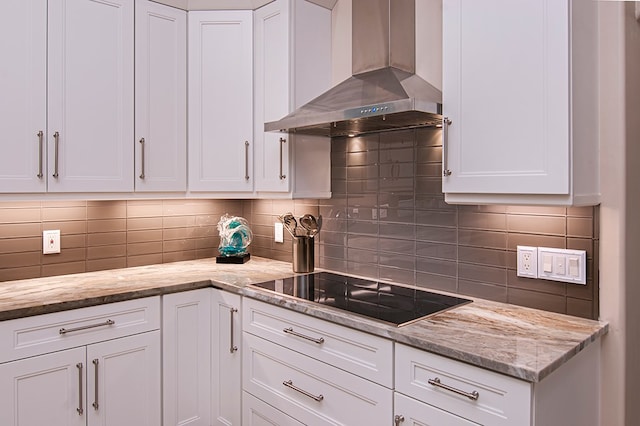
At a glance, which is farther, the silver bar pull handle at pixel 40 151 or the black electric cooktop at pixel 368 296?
the silver bar pull handle at pixel 40 151

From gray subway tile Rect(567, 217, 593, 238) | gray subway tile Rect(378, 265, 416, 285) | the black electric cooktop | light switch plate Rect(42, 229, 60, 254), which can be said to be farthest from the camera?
light switch plate Rect(42, 229, 60, 254)

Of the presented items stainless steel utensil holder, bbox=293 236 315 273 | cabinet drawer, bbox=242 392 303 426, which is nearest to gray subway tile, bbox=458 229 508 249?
stainless steel utensil holder, bbox=293 236 315 273

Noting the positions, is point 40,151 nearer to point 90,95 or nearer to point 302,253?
point 90,95

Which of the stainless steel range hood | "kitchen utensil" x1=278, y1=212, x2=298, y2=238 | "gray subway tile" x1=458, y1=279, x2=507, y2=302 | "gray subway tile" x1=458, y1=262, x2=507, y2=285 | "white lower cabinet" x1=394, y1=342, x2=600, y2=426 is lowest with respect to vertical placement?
"white lower cabinet" x1=394, y1=342, x2=600, y2=426

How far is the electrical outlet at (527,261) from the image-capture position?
1.77m

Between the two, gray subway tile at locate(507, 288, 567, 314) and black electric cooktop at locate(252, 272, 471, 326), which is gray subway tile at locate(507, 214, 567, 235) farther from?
black electric cooktop at locate(252, 272, 471, 326)

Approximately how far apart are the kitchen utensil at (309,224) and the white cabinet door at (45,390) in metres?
1.23

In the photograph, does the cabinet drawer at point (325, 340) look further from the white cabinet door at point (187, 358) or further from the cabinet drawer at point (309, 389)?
the white cabinet door at point (187, 358)

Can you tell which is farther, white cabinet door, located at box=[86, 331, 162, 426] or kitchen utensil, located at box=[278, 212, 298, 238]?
kitchen utensil, located at box=[278, 212, 298, 238]

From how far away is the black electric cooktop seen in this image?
5.77 ft

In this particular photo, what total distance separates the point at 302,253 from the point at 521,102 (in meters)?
1.37

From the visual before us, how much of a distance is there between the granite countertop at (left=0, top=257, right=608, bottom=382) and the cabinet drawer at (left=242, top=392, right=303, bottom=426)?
0.50 metres

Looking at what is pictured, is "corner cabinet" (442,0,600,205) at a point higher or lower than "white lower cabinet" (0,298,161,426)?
higher

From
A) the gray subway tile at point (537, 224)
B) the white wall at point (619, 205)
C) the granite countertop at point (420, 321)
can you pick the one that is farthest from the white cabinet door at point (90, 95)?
the white wall at point (619, 205)
